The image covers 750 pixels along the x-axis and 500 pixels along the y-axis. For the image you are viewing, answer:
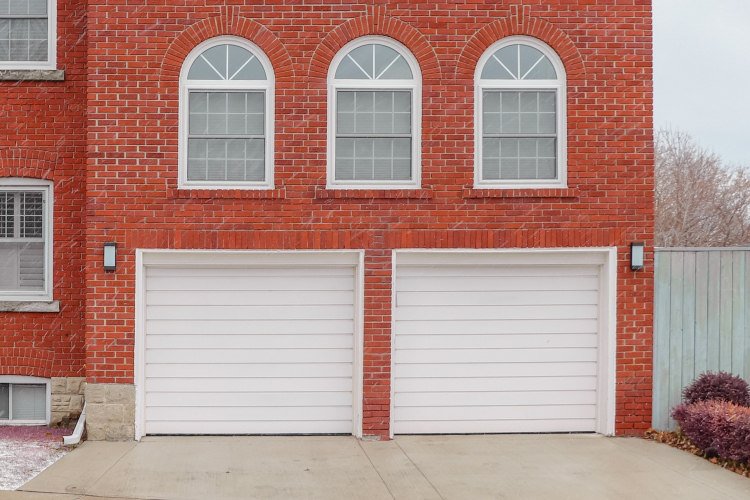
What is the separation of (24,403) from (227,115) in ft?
14.8

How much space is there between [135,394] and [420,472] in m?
3.48

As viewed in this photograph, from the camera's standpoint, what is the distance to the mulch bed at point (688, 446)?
7906 mm

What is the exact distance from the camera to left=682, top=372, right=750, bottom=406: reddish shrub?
349 inches

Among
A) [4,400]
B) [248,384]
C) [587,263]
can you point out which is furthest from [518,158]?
[4,400]

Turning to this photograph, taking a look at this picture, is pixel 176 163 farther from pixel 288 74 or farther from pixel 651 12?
pixel 651 12

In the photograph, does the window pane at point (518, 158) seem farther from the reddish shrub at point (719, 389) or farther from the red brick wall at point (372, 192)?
the reddish shrub at point (719, 389)

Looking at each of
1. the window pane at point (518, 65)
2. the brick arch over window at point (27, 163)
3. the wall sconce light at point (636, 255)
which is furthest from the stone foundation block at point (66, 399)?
the wall sconce light at point (636, 255)

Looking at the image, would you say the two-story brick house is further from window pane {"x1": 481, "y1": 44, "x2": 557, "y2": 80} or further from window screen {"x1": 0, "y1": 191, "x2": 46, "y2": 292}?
window screen {"x1": 0, "y1": 191, "x2": 46, "y2": 292}

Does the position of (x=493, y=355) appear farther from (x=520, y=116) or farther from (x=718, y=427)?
(x=520, y=116)

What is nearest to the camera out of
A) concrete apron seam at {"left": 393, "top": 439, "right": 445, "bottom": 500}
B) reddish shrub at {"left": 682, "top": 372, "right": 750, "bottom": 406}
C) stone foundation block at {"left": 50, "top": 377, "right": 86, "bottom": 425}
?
concrete apron seam at {"left": 393, "top": 439, "right": 445, "bottom": 500}

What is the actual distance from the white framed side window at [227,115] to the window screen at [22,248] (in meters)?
2.23

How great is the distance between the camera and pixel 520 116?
30.8ft

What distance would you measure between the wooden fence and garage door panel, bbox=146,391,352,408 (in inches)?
151

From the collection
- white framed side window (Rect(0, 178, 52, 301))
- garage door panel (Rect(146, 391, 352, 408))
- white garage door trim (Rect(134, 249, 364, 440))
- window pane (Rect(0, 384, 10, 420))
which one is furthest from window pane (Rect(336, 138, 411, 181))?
window pane (Rect(0, 384, 10, 420))
